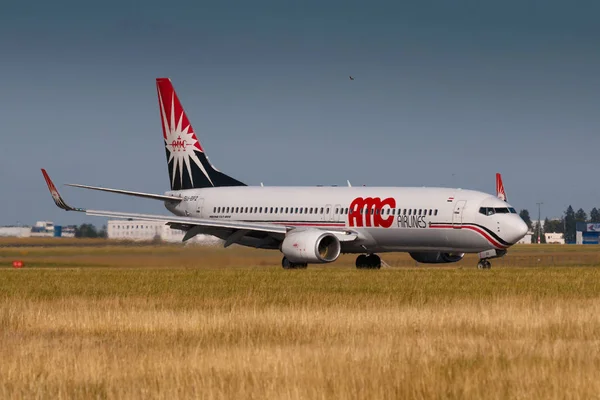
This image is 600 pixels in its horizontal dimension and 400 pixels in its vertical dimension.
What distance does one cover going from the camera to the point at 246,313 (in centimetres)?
2720

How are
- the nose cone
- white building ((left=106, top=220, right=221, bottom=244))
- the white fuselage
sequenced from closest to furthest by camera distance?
1. the nose cone
2. the white fuselage
3. white building ((left=106, top=220, right=221, bottom=244))

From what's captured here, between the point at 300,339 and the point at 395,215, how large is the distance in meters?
34.6

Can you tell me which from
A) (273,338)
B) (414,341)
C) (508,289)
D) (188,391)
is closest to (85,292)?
(508,289)

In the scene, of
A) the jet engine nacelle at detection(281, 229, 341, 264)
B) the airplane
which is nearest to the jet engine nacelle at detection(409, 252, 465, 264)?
the airplane

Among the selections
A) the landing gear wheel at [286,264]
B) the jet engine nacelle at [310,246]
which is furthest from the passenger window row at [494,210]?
the landing gear wheel at [286,264]

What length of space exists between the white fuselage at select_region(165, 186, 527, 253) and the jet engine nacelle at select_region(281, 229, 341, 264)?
1.19 metres

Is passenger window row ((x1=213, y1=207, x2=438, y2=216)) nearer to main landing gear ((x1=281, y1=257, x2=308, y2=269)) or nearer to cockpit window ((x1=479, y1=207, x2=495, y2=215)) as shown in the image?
cockpit window ((x1=479, y1=207, x2=495, y2=215))

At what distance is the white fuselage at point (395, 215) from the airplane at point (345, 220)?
44mm

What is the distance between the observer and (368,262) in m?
60.2

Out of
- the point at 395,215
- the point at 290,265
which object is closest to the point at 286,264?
the point at 290,265

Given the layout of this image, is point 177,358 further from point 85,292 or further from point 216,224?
point 216,224

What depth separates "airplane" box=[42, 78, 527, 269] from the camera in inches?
2159

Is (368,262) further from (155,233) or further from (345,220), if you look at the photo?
(155,233)

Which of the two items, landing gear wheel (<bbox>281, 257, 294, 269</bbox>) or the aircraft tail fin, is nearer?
landing gear wheel (<bbox>281, 257, 294, 269</bbox>)
